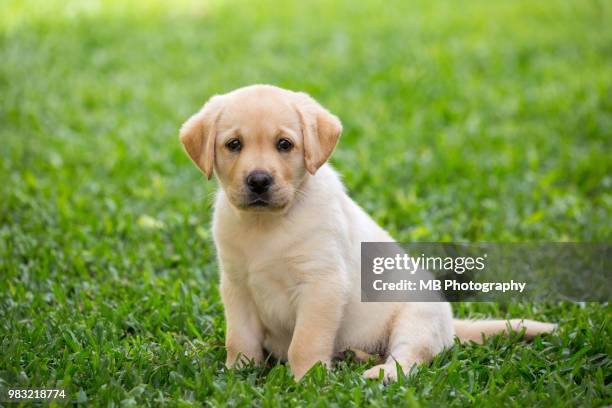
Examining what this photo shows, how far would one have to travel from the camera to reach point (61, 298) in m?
5.12

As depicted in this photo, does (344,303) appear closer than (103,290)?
Yes

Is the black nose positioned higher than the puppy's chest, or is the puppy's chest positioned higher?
the black nose

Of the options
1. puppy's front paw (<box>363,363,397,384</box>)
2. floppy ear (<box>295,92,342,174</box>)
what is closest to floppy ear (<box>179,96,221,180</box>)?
floppy ear (<box>295,92,342,174</box>)

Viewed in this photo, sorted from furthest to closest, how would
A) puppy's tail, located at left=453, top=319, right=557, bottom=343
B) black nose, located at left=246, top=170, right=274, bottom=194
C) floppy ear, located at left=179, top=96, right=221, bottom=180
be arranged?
puppy's tail, located at left=453, top=319, right=557, bottom=343
floppy ear, located at left=179, top=96, right=221, bottom=180
black nose, located at left=246, top=170, right=274, bottom=194

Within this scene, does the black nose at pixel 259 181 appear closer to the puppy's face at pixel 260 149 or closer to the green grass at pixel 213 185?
the puppy's face at pixel 260 149

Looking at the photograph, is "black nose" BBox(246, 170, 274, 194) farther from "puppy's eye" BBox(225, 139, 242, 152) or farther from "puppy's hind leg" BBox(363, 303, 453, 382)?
"puppy's hind leg" BBox(363, 303, 453, 382)

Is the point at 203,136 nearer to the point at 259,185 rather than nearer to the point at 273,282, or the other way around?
the point at 259,185

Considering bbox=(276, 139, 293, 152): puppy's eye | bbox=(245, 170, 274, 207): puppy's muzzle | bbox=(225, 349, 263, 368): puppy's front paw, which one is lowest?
bbox=(225, 349, 263, 368): puppy's front paw

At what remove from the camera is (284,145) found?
4.00m

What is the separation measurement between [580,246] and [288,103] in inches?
127

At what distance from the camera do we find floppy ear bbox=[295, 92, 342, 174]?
4012mm

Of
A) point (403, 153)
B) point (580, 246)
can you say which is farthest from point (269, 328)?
point (403, 153)

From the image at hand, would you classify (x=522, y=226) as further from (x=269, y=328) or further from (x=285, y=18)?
(x=285, y=18)

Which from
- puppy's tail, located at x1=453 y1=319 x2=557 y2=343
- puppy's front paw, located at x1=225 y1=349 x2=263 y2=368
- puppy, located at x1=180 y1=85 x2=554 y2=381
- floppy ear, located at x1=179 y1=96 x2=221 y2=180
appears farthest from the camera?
puppy's tail, located at x1=453 y1=319 x2=557 y2=343
